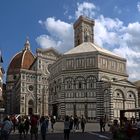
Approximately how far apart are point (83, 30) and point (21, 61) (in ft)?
129

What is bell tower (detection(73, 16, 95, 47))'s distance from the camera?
73688 mm

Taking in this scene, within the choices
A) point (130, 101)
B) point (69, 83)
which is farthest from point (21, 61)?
point (130, 101)

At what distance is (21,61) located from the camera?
356 ft

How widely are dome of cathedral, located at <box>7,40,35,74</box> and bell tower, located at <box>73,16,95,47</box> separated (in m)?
33.4

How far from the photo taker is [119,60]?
56906 mm

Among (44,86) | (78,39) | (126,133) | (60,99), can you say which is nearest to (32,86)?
(44,86)

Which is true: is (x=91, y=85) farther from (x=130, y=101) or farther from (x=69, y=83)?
(x=130, y=101)

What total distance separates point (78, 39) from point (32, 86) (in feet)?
64.0

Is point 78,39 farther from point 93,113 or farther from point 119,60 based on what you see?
point 93,113

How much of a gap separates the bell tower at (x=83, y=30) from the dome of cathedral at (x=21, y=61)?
33.4m

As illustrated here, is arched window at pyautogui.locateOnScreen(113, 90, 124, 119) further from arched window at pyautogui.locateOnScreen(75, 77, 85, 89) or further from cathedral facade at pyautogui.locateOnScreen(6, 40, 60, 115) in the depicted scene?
cathedral facade at pyautogui.locateOnScreen(6, 40, 60, 115)

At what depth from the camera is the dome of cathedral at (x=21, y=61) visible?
352 feet

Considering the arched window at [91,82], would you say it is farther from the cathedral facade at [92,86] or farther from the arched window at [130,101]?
the arched window at [130,101]

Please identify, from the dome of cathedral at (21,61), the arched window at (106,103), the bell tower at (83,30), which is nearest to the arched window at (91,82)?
the arched window at (106,103)
